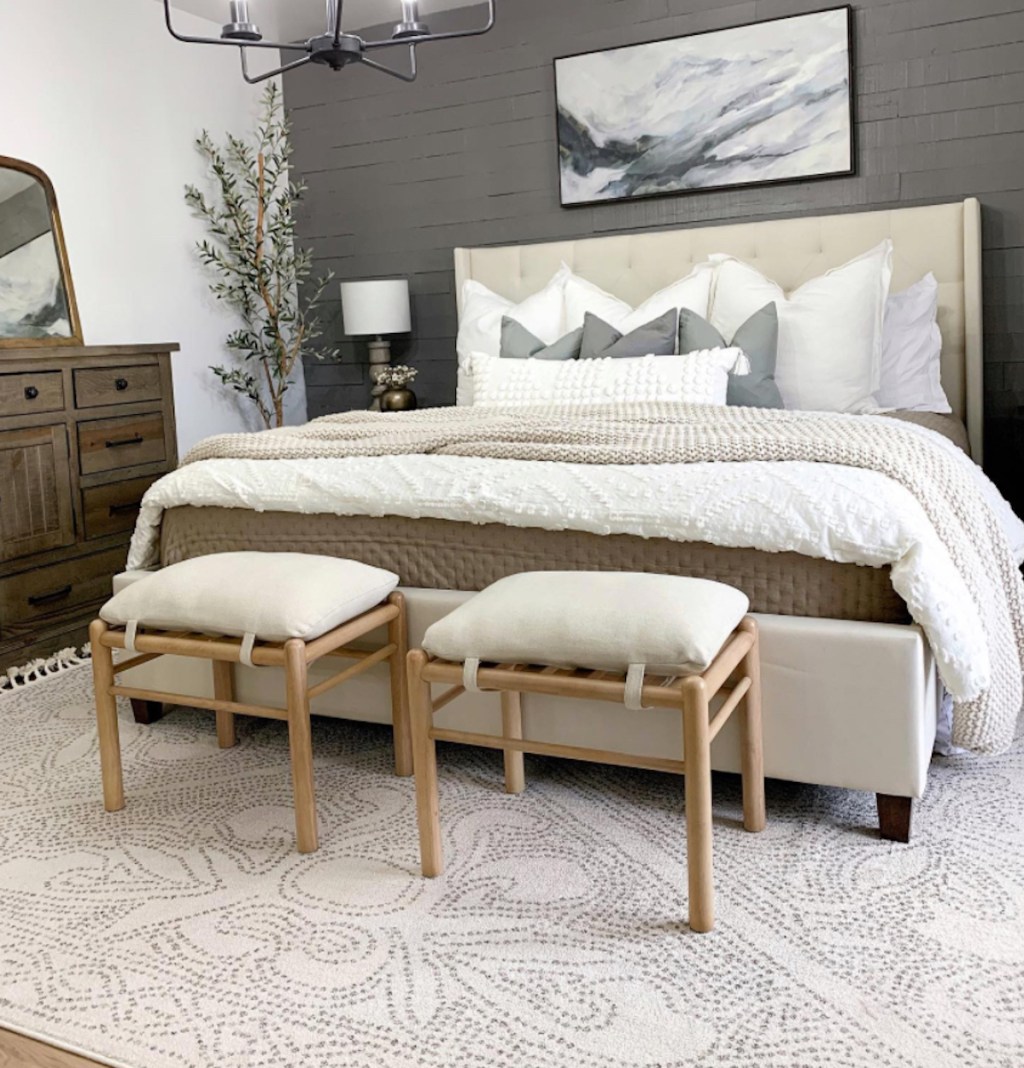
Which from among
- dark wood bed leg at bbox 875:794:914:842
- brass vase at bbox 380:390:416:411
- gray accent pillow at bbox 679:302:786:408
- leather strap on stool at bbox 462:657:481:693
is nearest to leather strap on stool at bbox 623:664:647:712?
leather strap on stool at bbox 462:657:481:693

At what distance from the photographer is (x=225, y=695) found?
2.70 meters

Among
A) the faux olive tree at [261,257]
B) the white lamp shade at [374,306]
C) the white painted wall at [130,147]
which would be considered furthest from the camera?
the faux olive tree at [261,257]

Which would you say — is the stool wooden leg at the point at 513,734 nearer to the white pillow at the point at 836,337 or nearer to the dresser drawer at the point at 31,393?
the white pillow at the point at 836,337

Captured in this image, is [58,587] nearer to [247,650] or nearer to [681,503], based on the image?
[247,650]

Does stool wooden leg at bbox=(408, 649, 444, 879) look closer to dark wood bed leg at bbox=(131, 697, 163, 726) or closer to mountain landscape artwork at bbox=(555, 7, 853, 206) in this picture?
dark wood bed leg at bbox=(131, 697, 163, 726)

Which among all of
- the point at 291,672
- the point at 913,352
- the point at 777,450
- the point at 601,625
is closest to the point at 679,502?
the point at 777,450

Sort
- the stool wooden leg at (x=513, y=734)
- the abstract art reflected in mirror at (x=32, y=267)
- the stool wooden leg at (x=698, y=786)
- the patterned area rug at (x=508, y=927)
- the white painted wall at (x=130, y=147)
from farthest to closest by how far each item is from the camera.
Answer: the white painted wall at (x=130, y=147) → the abstract art reflected in mirror at (x=32, y=267) → the stool wooden leg at (x=513, y=734) → the stool wooden leg at (x=698, y=786) → the patterned area rug at (x=508, y=927)

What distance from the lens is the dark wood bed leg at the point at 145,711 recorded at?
2918 millimetres

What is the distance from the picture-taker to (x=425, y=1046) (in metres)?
1.53

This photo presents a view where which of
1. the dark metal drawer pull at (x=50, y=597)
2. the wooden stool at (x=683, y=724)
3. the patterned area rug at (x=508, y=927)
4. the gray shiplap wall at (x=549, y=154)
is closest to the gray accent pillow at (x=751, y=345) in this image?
the gray shiplap wall at (x=549, y=154)

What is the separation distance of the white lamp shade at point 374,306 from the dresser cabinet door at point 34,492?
1.47 metres

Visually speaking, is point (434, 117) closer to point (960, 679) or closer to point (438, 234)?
point (438, 234)

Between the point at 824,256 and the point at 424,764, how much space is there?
2827 millimetres

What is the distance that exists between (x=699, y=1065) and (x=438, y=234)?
159 inches
